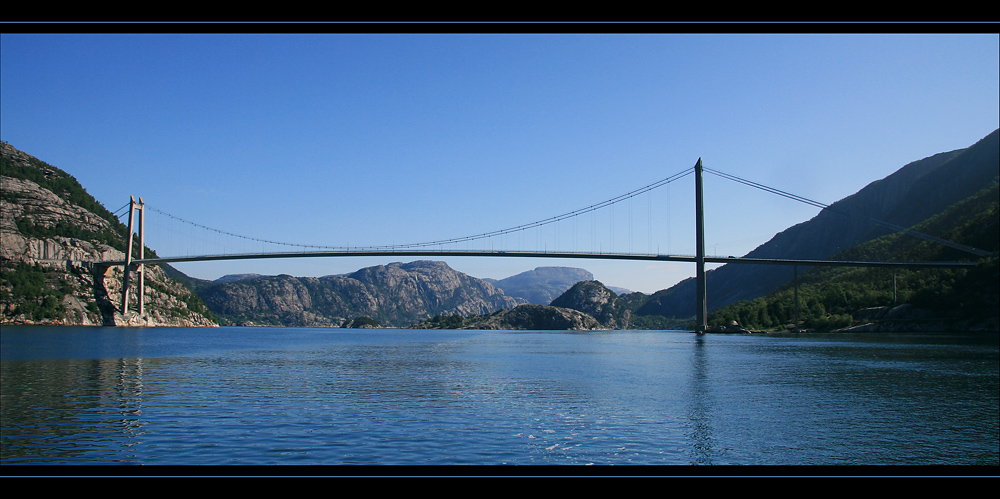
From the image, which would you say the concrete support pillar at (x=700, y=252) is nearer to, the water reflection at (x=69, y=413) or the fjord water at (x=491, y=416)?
the fjord water at (x=491, y=416)

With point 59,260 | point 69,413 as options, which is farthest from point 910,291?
point 59,260

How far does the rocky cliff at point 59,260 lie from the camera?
11075cm

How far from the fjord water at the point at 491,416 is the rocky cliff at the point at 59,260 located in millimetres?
92198

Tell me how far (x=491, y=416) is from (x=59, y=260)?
442 ft

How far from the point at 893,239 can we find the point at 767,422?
155309 millimetres

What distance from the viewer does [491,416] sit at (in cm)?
1978

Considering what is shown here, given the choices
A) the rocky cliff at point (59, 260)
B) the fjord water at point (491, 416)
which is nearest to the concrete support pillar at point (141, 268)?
the rocky cliff at point (59, 260)

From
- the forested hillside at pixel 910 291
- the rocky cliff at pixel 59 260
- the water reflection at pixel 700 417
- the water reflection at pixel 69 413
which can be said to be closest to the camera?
the water reflection at pixel 69 413

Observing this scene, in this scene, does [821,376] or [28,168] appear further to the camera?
[28,168]

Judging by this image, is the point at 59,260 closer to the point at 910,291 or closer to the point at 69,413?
the point at 69,413

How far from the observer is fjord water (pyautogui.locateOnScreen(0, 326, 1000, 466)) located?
14633mm
